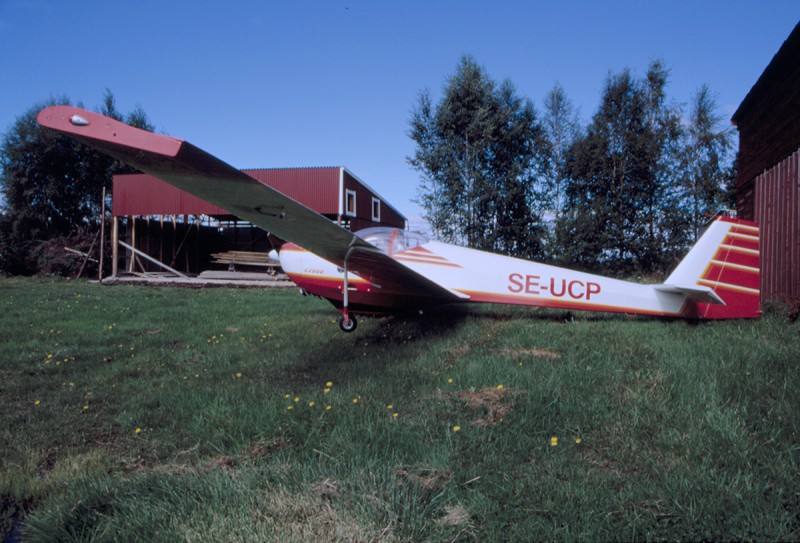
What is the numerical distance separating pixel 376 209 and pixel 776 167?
19388 mm

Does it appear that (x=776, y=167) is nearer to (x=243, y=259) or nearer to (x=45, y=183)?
(x=243, y=259)

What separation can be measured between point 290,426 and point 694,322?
5.78 metres

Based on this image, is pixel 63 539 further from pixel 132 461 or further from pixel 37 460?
pixel 37 460

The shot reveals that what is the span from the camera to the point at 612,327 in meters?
6.18

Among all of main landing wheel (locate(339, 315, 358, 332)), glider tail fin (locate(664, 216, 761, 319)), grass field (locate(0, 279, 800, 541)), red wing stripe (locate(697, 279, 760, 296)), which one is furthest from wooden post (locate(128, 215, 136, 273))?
red wing stripe (locate(697, 279, 760, 296))

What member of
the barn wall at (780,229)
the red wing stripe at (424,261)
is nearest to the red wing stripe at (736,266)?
the barn wall at (780,229)

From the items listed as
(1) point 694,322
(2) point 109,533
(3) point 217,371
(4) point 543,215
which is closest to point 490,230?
(4) point 543,215

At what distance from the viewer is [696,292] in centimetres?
630

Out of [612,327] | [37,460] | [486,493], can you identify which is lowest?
[37,460]

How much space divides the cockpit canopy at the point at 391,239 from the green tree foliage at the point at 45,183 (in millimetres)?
28047

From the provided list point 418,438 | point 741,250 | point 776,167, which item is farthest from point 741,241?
point 418,438

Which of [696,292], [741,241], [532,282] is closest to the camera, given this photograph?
[696,292]

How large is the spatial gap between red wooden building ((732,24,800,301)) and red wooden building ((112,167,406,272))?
14471 millimetres

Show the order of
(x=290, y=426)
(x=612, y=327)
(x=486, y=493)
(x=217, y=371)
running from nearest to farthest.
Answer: (x=486, y=493), (x=290, y=426), (x=217, y=371), (x=612, y=327)
